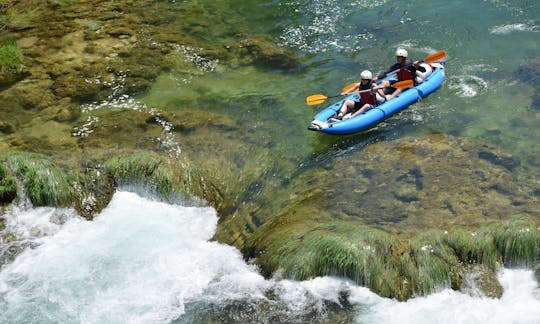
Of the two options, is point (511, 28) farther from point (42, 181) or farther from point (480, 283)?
point (42, 181)

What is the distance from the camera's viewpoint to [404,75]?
35.3ft

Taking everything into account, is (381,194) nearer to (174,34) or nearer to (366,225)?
(366,225)

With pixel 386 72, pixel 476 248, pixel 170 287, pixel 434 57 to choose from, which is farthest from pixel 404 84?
pixel 170 287

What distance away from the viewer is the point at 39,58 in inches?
461

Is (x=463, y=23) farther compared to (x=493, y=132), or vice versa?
(x=463, y=23)

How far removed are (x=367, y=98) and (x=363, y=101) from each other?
3.6 inches

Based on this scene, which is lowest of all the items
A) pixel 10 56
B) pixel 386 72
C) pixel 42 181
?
pixel 386 72

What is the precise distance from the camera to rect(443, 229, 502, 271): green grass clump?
6.80m

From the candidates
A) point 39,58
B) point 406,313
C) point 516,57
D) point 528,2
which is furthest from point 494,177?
point 39,58

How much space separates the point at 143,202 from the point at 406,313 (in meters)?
4.27

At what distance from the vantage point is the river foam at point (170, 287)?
6.44 meters

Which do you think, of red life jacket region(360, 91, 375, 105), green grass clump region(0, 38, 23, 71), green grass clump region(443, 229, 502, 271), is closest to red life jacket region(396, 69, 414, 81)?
red life jacket region(360, 91, 375, 105)

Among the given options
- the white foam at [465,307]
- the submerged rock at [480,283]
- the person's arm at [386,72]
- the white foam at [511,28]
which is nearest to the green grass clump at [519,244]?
the white foam at [465,307]

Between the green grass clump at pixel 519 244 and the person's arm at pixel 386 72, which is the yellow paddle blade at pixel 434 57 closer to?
the person's arm at pixel 386 72
